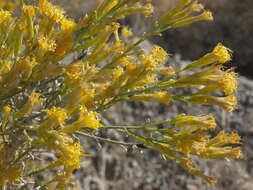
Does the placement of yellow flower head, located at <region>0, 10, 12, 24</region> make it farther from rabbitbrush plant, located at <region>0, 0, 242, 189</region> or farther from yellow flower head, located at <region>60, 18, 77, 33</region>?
yellow flower head, located at <region>60, 18, 77, 33</region>

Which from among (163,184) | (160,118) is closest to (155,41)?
(160,118)

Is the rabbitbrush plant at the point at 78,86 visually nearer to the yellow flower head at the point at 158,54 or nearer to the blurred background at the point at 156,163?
the yellow flower head at the point at 158,54

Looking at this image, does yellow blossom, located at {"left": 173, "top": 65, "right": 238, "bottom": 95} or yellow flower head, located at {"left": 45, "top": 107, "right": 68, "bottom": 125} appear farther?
yellow blossom, located at {"left": 173, "top": 65, "right": 238, "bottom": 95}

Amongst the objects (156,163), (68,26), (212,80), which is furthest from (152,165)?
(68,26)

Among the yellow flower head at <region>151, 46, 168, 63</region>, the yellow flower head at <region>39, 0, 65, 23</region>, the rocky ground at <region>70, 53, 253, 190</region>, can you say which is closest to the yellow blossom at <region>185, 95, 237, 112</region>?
the yellow flower head at <region>151, 46, 168, 63</region>

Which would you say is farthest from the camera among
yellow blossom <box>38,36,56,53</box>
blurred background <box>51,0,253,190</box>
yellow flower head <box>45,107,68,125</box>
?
blurred background <box>51,0,253,190</box>

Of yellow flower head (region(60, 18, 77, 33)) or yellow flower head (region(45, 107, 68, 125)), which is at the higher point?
yellow flower head (region(60, 18, 77, 33))

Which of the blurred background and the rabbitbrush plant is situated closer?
the rabbitbrush plant

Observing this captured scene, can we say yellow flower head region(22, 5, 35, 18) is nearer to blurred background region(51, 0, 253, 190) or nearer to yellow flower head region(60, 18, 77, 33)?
yellow flower head region(60, 18, 77, 33)

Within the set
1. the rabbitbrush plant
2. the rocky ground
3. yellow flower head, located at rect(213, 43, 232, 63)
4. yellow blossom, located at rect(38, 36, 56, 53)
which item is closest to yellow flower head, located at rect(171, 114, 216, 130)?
the rabbitbrush plant

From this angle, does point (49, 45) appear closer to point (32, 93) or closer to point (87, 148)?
point (32, 93)

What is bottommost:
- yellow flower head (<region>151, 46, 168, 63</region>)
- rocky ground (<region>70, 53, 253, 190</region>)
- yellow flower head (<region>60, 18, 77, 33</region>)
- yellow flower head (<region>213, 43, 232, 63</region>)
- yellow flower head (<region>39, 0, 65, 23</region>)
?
rocky ground (<region>70, 53, 253, 190</region>)

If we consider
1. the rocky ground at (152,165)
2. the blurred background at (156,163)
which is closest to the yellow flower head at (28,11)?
the blurred background at (156,163)

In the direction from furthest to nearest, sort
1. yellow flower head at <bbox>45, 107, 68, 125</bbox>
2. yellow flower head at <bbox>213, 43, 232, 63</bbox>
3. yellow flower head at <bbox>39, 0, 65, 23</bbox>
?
yellow flower head at <bbox>213, 43, 232, 63</bbox>, yellow flower head at <bbox>39, 0, 65, 23</bbox>, yellow flower head at <bbox>45, 107, 68, 125</bbox>
